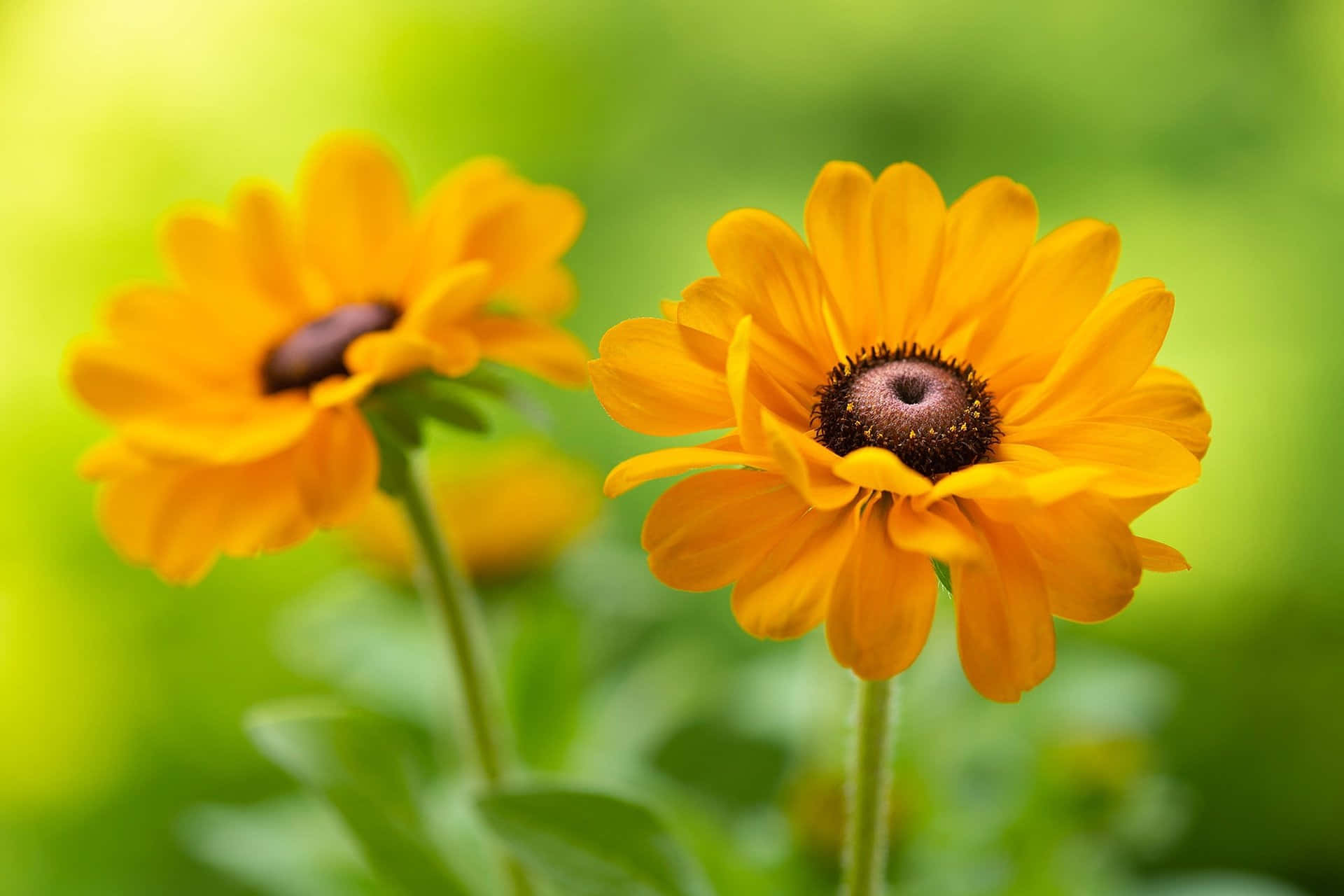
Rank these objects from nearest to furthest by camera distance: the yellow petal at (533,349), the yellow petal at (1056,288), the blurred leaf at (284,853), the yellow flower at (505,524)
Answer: the yellow petal at (1056,288)
the yellow petal at (533,349)
the blurred leaf at (284,853)
the yellow flower at (505,524)

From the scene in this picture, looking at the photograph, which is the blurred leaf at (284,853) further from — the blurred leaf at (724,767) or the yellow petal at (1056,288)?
the yellow petal at (1056,288)

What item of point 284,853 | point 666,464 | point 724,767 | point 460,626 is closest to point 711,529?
point 666,464

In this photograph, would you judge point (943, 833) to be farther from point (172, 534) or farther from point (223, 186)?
point (223, 186)

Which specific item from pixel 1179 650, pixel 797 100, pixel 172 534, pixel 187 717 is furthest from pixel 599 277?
pixel 172 534

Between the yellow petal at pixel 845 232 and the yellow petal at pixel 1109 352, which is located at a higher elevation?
the yellow petal at pixel 845 232

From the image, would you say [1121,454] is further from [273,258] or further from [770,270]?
[273,258]

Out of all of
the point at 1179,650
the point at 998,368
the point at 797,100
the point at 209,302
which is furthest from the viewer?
the point at 797,100

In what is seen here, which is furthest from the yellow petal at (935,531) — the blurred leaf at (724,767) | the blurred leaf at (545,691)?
the blurred leaf at (724,767)
